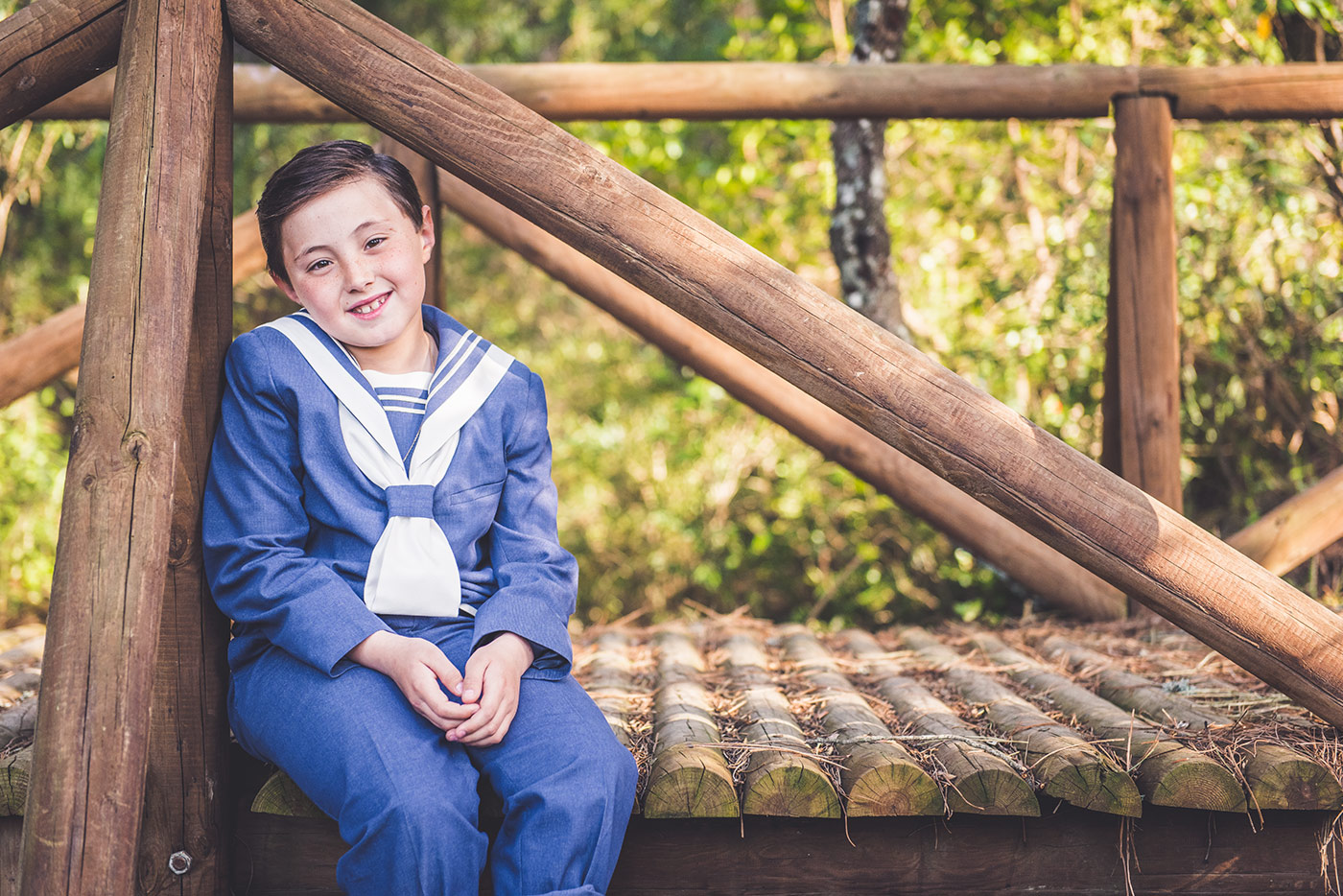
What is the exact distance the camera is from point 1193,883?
72.4 inches

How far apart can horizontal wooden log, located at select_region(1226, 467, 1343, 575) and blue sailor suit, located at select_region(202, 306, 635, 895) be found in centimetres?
226

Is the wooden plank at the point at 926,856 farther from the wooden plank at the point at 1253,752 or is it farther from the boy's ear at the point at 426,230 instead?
the boy's ear at the point at 426,230

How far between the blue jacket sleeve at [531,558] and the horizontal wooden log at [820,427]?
4.43 ft

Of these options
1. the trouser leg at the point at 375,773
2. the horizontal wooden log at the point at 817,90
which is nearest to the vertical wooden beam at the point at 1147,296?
the horizontal wooden log at the point at 817,90

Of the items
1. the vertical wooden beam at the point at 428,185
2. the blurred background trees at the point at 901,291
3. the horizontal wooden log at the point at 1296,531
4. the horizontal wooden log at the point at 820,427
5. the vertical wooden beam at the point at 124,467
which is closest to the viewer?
the vertical wooden beam at the point at 124,467

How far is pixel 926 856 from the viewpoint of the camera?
1.83 meters

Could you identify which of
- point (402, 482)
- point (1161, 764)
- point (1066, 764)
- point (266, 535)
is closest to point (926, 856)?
point (1066, 764)

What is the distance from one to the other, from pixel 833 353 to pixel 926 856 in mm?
922

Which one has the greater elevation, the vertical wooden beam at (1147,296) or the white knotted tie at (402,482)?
the vertical wooden beam at (1147,296)

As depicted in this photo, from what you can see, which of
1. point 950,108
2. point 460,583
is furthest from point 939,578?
point 460,583

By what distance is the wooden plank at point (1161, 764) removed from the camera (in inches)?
68.6

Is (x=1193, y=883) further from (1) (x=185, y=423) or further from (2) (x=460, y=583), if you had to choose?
(1) (x=185, y=423)

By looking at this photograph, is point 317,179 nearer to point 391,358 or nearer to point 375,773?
point 391,358

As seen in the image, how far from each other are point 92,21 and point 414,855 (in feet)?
4.98
